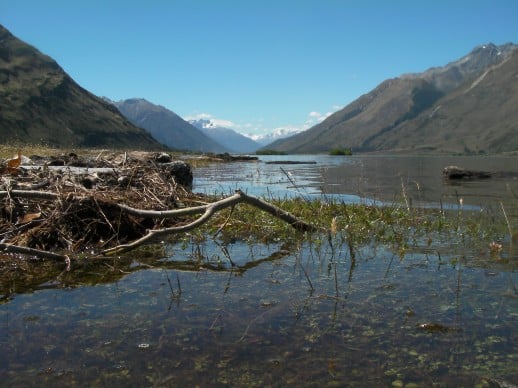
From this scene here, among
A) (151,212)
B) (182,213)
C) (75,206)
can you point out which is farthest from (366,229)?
(75,206)

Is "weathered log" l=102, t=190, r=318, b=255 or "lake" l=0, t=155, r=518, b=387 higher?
"weathered log" l=102, t=190, r=318, b=255

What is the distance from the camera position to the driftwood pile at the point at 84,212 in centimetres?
881

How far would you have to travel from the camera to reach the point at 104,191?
10727mm

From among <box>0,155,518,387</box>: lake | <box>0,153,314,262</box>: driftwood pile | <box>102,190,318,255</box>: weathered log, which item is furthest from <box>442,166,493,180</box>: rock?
<box>0,155,518,387</box>: lake

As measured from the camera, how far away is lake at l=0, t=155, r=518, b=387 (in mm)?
4188

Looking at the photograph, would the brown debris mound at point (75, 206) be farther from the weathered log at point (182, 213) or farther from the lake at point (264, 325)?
the lake at point (264, 325)

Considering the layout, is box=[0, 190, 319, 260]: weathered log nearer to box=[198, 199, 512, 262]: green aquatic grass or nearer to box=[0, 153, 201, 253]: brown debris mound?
box=[0, 153, 201, 253]: brown debris mound

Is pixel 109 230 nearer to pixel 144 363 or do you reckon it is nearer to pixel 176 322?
pixel 176 322

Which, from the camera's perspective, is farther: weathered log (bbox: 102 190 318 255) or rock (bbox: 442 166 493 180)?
rock (bbox: 442 166 493 180)

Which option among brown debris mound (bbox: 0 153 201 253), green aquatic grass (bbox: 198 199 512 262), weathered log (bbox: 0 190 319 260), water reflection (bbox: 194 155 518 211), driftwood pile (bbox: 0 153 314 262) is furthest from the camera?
water reflection (bbox: 194 155 518 211)

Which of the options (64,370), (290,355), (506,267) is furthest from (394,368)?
(506,267)

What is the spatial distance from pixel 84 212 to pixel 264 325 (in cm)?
622

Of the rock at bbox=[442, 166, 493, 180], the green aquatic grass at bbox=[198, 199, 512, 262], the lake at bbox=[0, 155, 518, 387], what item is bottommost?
the lake at bbox=[0, 155, 518, 387]

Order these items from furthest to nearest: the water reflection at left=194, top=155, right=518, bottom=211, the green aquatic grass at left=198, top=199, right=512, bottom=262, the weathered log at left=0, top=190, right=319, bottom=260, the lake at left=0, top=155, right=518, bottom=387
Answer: the water reflection at left=194, top=155, right=518, bottom=211 → the green aquatic grass at left=198, top=199, right=512, bottom=262 → the weathered log at left=0, top=190, right=319, bottom=260 → the lake at left=0, top=155, right=518, bottom=387
